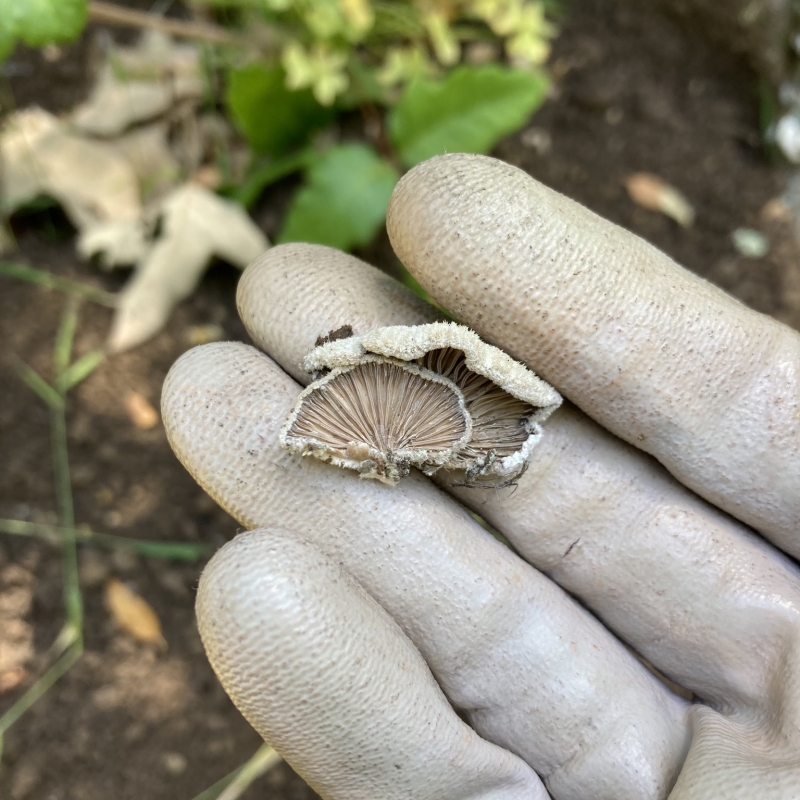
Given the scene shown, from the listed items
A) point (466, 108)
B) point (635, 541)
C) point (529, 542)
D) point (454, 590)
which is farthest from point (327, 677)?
point (466, 108)

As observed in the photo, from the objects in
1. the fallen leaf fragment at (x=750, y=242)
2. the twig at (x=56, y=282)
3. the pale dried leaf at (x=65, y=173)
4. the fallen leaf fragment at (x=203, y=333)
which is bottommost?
the twig at (x=56, y=282)

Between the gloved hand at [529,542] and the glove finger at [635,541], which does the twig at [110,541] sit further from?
the glove finger at [635,541]

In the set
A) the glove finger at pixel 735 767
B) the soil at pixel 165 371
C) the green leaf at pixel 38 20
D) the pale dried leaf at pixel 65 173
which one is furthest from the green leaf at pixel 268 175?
the glove finger at pixel 735 767

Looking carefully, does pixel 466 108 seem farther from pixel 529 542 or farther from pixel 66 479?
pixel 66 479

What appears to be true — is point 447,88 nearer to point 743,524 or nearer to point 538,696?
point 743,524

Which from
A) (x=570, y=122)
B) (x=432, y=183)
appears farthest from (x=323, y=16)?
(x=432, y=183)

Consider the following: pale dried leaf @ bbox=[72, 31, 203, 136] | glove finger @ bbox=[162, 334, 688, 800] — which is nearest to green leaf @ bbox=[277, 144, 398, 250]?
pale dried leaf @ bbox=[72, 31, 203, 136]
